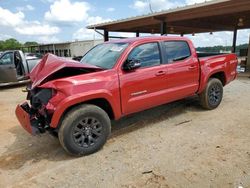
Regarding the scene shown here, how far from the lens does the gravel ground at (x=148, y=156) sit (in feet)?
10.6

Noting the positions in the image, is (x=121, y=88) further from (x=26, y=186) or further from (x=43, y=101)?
(x=26, y=186)

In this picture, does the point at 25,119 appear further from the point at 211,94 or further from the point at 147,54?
the point at 211,94

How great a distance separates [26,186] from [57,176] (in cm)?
40

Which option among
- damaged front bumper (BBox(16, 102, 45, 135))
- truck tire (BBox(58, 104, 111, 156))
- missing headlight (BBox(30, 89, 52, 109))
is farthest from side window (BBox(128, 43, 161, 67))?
damaged front bumper (BBox(16, 102, 45, 135))

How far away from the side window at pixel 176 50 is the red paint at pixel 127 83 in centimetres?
9

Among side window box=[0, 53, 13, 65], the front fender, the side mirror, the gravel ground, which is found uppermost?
side window box=[0, 53, 13, 65]

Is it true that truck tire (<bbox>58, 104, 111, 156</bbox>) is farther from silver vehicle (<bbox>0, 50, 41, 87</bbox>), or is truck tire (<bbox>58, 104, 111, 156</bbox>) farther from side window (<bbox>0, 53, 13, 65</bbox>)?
side window (<bbox>0, 53, 13, 65</bbox>)

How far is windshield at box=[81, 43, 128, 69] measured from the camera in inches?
177

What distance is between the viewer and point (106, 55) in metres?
4.80

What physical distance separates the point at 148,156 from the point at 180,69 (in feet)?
7.00

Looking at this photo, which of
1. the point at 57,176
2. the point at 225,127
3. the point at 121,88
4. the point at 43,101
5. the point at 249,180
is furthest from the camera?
the point at 225,127

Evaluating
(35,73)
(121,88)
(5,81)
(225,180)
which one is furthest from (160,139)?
(5,81)

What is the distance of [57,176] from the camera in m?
3.39

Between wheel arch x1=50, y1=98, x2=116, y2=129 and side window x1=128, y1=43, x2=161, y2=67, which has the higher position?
side window x1=128, y1=43, x2=161, y2=67
